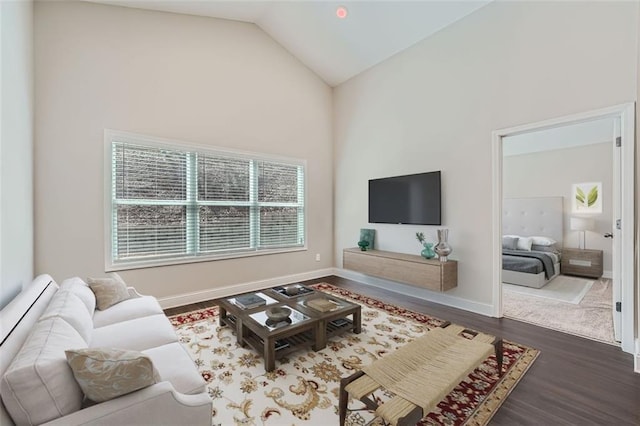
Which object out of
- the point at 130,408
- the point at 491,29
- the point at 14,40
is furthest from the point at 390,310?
the point at 14,40

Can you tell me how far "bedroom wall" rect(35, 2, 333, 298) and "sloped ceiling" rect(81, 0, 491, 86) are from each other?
20 centimetres

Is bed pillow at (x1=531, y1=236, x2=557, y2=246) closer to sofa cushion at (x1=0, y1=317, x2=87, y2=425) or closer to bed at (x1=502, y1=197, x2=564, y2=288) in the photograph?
bed at (x1=502, y1=197, x2=564, y2=288)

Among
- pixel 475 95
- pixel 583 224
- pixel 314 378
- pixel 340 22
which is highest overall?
pixel 340 22

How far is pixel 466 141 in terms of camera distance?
3643mm

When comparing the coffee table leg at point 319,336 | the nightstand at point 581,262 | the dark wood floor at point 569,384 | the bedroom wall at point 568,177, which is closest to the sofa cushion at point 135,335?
the coffee table leg at point 319,336

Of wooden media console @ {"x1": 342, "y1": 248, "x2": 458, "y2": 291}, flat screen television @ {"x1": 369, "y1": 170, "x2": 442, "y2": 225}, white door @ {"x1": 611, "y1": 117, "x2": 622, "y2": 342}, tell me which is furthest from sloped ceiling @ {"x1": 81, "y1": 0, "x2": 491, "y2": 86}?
wooden media console @ {"x1": 342, "y1": 248, "x2": 458, "y2": 291}

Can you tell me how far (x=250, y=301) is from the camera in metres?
2.89

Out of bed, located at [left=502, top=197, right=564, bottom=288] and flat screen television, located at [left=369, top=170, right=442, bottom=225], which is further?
bed, located at [left=502, top=197, right=564, bottom=288]

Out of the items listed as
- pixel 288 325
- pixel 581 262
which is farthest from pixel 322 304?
pixel 581 262

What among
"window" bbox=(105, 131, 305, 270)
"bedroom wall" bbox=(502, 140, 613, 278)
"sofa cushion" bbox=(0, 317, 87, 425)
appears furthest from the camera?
"bedroom wall" bbox=(502, 140, 613, 278)

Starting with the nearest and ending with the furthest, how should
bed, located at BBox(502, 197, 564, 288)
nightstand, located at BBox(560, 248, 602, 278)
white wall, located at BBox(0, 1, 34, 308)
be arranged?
white wall, located at BBox(0, 1, 34, 308) → bed, located at BBox(502, 197, 564, 288) → nightstand, located at BBox(560, 248, 602, 278)

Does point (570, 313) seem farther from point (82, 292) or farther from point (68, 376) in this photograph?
point (82, 292)

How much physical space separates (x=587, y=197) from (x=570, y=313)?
3.32m

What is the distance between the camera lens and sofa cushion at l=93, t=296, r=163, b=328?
2.23m
